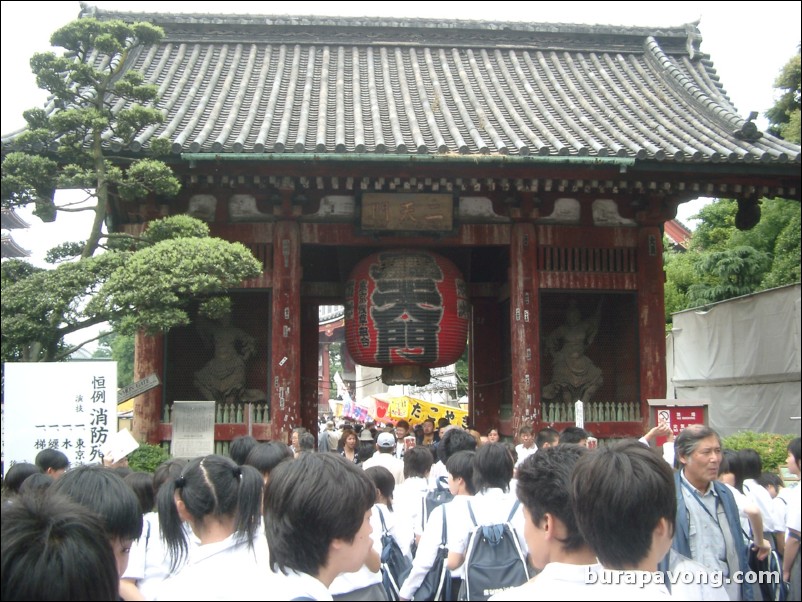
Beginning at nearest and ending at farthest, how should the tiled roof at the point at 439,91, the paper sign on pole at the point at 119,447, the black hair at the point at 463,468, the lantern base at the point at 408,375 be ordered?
the black hair at the point at 463,468, the paper sign on pole at the point at 119,447, the tiled roof at the point at 439,91, the lantern base at the point at 408,375

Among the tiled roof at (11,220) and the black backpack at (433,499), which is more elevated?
the tiled roof at (11,220)

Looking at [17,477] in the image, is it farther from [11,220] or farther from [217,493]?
[11,220]

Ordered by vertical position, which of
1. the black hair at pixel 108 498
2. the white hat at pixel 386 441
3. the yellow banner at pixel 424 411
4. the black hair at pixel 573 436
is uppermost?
the black hair at pixel 108 498

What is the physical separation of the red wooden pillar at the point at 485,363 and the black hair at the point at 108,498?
12.0 metres

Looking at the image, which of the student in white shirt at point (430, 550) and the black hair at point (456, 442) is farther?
the black hair at point (456, 442)

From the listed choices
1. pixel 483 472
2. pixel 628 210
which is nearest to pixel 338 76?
pixel 628 210

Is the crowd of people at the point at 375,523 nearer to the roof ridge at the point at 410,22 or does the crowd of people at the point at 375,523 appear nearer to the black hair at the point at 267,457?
the black hair at the point at 267,457

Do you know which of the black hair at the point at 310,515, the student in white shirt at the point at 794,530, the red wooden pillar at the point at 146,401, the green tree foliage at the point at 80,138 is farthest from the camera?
the red wooden pillar at the point at 146,401

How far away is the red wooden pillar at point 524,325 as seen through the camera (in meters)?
11.3

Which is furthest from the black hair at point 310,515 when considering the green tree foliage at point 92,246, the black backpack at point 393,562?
the green tree foliage at point 92,246

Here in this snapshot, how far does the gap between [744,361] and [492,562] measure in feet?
35.6

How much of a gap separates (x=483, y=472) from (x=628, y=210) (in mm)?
8843

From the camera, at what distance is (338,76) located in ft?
45.2

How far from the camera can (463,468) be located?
4.44 meters
